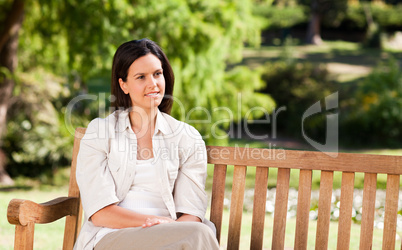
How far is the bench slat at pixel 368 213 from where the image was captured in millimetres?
2355

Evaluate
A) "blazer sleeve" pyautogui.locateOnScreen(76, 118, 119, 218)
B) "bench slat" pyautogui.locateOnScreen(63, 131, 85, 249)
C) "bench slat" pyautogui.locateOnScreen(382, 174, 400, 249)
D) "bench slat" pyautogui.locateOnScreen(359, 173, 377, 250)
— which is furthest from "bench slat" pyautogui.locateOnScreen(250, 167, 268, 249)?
"bench slat" pyautogui.locateOnScreen(63, 131, 85, 249)

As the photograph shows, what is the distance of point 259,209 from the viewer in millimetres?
2527

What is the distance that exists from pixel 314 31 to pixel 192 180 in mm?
23045

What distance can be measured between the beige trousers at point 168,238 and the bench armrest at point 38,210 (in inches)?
16.0

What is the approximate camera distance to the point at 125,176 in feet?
7.85

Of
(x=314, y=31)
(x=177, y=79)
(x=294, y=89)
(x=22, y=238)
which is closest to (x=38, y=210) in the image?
(x=22, y=238)

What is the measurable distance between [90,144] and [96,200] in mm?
284

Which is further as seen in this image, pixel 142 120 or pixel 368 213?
pixel 142 120

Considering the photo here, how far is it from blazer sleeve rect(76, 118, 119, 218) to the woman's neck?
0.19 m

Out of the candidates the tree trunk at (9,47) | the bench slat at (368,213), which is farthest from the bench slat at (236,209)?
the tree trunk at (9,47)

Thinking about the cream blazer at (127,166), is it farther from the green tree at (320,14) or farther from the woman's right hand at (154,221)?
the green tree at (320,14)

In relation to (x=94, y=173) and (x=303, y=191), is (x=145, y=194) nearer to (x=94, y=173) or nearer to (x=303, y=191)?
(x=94, y=173)

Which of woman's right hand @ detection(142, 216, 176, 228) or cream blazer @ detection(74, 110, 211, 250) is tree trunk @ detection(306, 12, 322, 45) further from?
woman's right hand @ detection(142, 216, 176, 228)

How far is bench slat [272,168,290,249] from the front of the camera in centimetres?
248
